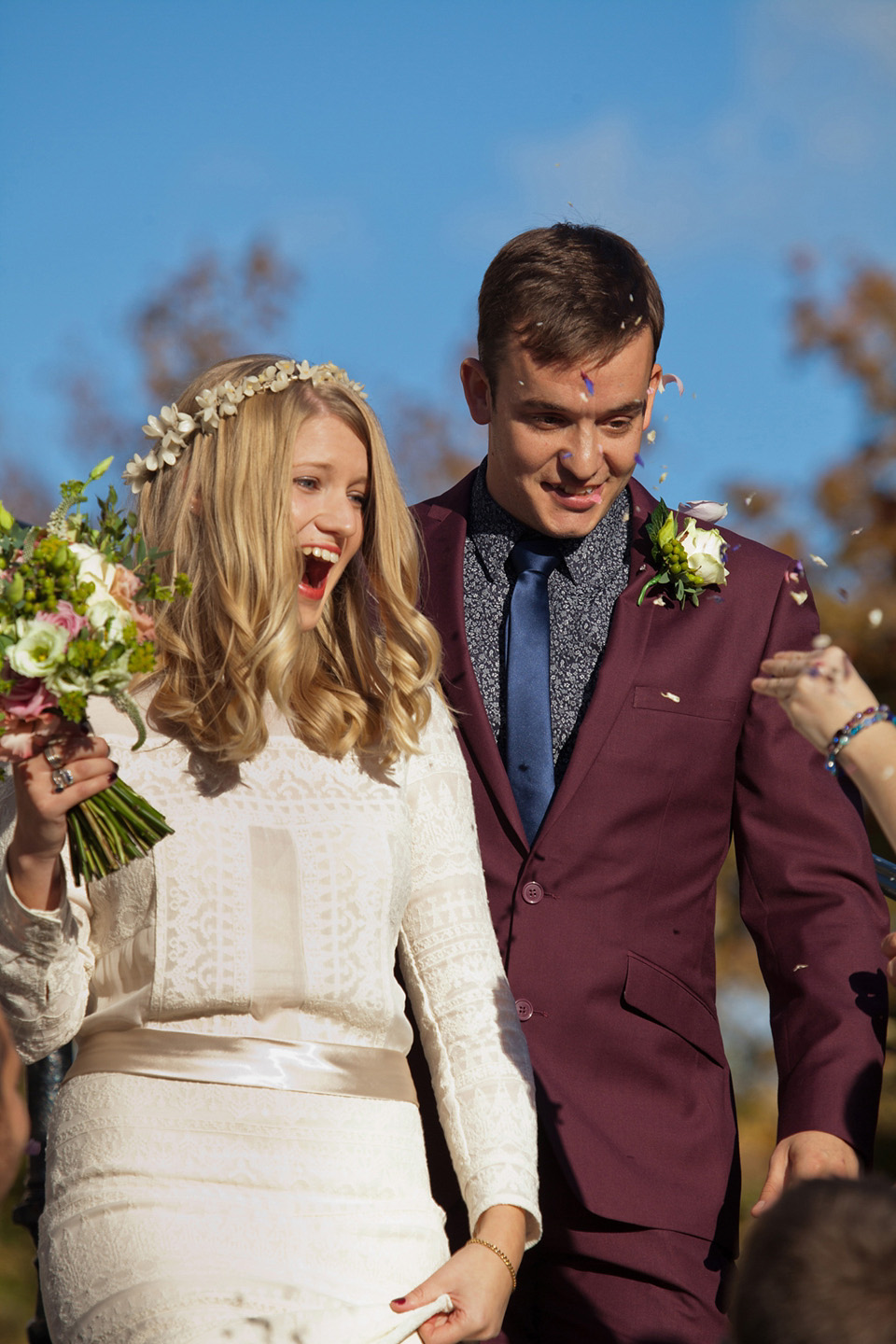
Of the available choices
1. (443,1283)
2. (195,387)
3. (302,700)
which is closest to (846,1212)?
(443,1283)

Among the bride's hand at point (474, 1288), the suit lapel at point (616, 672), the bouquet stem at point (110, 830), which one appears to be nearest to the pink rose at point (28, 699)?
the bouquet stem at point (110, 830)

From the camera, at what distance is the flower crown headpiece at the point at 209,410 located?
138 inches

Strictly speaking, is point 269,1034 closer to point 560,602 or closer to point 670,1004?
point 670,1004

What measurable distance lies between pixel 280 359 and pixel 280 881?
1282 millimetres

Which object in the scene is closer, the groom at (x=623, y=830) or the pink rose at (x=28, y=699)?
the pink rose at (x=28, y=699)

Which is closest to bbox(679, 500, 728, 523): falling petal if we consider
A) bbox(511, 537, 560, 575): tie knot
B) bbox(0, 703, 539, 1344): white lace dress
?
bbox(511, 537, 560, 575): tie knot

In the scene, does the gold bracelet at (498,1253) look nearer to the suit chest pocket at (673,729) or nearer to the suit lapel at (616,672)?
the suit lapel at (616,672)

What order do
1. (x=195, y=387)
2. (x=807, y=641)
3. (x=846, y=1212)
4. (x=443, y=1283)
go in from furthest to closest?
(x=807, y=641), (x=195, y=387), (x=443, y=1283), (x=846, y=1212)

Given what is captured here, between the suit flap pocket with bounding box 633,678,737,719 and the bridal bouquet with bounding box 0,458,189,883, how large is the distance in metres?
1.32

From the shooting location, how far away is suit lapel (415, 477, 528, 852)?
3.72 m

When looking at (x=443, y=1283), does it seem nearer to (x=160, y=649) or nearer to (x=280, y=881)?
(x=280, y=881)

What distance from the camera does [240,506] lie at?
3.44 m

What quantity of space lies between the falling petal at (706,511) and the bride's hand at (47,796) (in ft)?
6.32

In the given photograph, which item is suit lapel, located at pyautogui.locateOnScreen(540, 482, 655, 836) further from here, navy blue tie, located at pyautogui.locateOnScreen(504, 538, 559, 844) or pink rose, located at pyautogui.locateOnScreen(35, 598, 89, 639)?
pink rose, located at pyautogui.locateOnScreen(35, 598, 89, 639)
